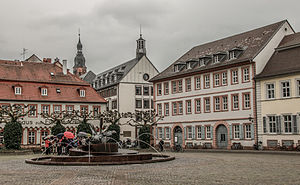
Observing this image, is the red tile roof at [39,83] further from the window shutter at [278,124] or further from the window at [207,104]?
the window shutter at [278,124]

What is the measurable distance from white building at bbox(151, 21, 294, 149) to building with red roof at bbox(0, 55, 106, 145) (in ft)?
34.2

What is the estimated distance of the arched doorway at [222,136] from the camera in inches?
1877

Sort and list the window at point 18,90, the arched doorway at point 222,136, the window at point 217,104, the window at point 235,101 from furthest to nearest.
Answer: the window at point 18,90
the window at point 217,104
the arched doorway at point 222,136
the window at point 235,101

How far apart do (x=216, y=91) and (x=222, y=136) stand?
5195 millimetres

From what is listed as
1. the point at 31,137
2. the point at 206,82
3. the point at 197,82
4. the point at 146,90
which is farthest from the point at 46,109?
the point at 206,82

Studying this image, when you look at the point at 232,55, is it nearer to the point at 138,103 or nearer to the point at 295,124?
the point at 295,124

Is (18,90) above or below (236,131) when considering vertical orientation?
above

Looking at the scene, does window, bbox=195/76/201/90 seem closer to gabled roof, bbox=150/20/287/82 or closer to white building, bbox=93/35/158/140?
gabled roof, bbox=150/20/287/82

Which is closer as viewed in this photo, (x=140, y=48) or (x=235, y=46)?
(x=235, y=46)

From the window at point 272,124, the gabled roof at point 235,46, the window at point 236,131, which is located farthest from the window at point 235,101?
the window at point 272,124

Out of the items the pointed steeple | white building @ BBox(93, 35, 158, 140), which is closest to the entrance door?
white building @ BBox(93, 35, 158, 140)

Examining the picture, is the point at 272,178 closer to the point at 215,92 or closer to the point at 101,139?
the point at 101,139

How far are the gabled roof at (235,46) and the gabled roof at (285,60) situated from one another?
175cm

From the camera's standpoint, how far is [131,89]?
237 feet
